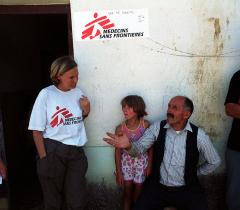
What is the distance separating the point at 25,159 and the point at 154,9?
2.81m

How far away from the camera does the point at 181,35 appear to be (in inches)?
149

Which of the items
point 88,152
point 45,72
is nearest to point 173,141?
point 88,152

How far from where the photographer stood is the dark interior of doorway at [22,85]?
459 cm

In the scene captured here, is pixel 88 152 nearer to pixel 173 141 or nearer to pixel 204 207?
pixel 173 141

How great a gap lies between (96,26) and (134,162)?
1451mm

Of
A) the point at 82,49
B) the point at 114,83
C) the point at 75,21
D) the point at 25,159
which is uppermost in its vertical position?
the point at 75,21

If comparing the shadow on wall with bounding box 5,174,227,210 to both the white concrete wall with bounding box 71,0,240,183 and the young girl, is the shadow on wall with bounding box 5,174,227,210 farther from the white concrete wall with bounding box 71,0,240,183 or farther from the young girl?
the white concrete wall with bounding box 71,0,240,183

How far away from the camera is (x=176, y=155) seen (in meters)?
3.50

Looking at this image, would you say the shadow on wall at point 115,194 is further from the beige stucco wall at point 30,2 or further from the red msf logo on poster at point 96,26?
the beige stucco wall at point 30,2

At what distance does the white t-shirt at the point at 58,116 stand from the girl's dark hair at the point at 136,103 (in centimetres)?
49

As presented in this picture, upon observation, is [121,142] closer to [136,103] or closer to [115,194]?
[136,103]

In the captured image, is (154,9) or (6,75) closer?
(154,9)

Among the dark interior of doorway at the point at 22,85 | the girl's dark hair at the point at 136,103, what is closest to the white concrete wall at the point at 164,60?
the girl's dark hair at the point at 136,103

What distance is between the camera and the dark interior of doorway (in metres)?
4.59
